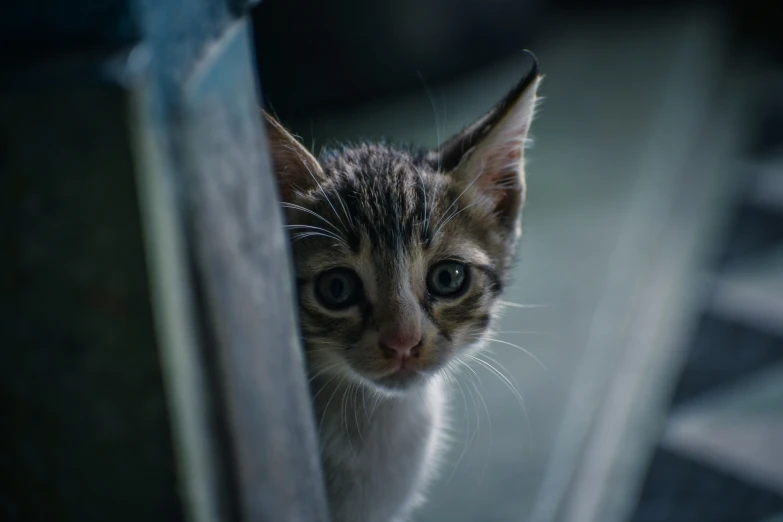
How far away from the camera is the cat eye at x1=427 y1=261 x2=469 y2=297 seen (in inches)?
50.3

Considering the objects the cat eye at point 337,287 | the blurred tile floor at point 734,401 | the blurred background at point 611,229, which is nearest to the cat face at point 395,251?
the cat eye at point 337,287

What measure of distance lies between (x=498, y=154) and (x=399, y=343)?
1.35 feet

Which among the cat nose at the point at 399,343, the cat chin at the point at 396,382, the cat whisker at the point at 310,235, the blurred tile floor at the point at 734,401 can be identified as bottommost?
the blurred tile floor at the point at 734,401

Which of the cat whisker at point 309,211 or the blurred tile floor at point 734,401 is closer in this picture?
the cat whisker at point 309,211

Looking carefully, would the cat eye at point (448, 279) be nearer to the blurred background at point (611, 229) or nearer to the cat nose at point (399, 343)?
the cat nose at point (399, 343)

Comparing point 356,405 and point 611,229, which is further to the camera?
point 611,229

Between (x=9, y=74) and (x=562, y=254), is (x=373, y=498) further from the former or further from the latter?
(x=562, y=254)

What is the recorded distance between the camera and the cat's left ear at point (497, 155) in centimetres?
128

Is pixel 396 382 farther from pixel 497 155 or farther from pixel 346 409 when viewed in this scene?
pixel 497 155

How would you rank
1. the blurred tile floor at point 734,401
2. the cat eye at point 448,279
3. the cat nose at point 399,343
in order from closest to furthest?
the cat nose at point 399,343 < the cat eye at point 448,279 < the blurred tile floor at point 734,401

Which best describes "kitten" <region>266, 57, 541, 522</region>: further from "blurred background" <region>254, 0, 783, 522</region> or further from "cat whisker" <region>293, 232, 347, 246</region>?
"blurred background" <region>254, 0, 783, 522</region>

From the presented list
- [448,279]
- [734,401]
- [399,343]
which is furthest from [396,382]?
[734,401]

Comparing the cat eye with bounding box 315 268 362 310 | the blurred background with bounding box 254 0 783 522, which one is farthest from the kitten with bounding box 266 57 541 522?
the blurred background with bounding box 254 0 783 522

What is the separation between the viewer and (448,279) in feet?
4.26
